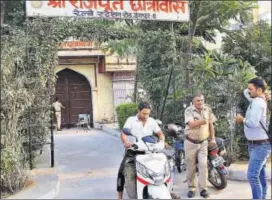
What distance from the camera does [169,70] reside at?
9.41m

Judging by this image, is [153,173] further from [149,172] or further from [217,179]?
[217,179]

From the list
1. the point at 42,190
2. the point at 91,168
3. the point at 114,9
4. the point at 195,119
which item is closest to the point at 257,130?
the point at 195,119

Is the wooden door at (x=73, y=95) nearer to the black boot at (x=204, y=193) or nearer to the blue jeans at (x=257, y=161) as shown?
the black boot at (x=204, y=193)

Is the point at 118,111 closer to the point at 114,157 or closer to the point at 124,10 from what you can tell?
the point at 114,157

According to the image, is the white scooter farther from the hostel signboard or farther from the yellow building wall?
the yellow building wall

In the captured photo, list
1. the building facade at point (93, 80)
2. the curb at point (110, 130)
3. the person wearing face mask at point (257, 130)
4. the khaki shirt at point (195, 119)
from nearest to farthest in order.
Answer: the person wearing face mask at point (257, 130)
the khaki shirt at point (195, 119)
the curb at point (110, 130)
the building facade at point (93, 80)

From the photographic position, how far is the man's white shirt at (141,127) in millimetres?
4633

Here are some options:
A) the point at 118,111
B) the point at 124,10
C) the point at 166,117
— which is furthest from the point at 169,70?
the point at 118,111

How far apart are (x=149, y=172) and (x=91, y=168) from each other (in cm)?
362

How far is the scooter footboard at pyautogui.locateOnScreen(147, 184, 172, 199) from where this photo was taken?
13.5 feet

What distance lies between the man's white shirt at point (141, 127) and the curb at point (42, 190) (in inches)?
63.0

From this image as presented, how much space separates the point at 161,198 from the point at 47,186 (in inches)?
88.1

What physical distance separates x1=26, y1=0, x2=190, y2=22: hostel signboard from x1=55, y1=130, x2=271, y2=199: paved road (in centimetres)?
281

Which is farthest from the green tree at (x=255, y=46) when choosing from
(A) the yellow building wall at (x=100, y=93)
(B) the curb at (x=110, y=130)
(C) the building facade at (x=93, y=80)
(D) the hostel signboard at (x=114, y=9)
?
(D) the hostel signboard at (x=114, y=9)
